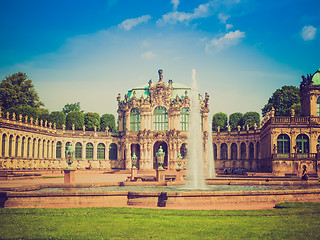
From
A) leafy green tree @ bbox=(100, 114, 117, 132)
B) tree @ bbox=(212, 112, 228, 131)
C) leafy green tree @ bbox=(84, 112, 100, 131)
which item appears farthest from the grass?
leafy green tree @ bbox=(100, 114, 117, 132)

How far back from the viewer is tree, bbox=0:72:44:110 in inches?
3494

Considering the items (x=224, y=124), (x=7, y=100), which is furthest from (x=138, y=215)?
(x=224, y=124)

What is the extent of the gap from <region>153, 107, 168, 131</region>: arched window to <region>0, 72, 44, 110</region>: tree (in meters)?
30.8

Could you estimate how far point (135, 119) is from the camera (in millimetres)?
89688

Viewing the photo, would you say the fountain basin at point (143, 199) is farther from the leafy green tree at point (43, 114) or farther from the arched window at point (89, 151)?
the leafy green tree at point (43, 114)

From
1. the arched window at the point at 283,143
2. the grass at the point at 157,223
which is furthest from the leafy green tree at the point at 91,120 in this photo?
the grass at the point at 157,223

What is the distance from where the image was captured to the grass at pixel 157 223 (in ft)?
48.2

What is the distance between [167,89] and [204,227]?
72.9m

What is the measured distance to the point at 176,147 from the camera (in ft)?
280

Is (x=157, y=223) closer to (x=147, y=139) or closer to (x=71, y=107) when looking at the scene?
(x=147, y=139)

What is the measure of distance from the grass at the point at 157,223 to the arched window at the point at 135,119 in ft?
227

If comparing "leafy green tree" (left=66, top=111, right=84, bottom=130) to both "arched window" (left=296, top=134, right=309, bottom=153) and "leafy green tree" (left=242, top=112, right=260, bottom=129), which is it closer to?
"leafy green tree" (left=242, top=112, right=260, bottom=129)

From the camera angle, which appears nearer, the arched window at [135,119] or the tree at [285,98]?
the arched window at [135,119]

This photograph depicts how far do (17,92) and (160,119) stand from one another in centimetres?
3409
